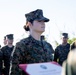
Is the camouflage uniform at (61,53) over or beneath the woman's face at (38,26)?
beneath

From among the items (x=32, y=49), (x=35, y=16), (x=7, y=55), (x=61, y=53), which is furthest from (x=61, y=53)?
(x=32, y=49)

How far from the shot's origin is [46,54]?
171 inches

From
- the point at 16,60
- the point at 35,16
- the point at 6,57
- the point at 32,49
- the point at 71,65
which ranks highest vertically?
the point at 35,16

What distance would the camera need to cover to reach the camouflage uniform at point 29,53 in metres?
4.09

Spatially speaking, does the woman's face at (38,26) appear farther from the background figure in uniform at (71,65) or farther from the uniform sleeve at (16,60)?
the background figure in uniform at (71,65)

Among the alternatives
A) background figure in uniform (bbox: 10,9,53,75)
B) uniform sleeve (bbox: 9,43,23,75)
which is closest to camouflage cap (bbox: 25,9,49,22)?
background figure in uniform (bbox: 10,9,53,75)

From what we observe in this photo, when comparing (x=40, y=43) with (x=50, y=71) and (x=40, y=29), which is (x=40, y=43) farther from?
(x=50, y=71)

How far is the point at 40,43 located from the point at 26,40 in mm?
223

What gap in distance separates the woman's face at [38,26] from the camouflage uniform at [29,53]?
173 millimetres

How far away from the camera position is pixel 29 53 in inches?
168

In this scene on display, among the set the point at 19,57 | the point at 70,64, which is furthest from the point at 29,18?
the point at 70,64

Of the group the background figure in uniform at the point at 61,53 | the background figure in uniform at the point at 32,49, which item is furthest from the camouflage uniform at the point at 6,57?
the background figure in uniform at the point at 32,49

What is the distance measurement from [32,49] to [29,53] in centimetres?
7

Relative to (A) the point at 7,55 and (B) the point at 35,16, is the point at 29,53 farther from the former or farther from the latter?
(A) the point at 7,55
